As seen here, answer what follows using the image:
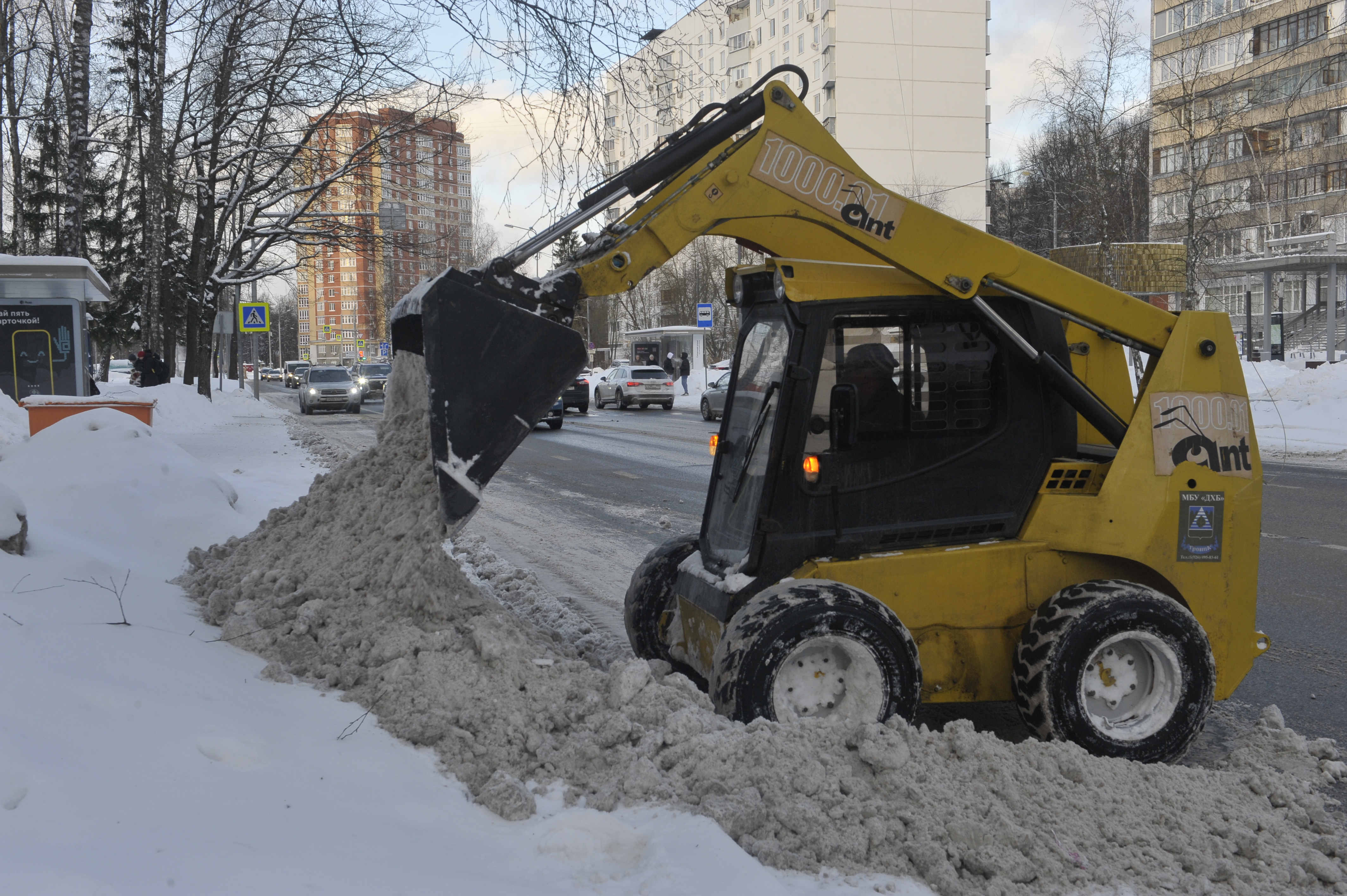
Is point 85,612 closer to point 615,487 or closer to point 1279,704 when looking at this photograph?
point 1279,704

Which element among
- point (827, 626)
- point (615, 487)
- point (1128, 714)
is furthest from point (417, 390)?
point (615, 487)

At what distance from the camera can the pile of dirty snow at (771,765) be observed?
11.2 ft

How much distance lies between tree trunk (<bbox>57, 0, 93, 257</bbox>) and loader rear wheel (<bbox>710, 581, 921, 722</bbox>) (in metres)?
16.7

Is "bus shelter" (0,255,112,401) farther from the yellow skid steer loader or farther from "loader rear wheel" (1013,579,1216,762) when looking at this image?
"loader rear wheel" (1013,579,1216,762)

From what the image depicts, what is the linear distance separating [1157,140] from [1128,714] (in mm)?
46017

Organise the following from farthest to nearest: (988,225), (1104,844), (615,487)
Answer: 1. (988,225)
2. (615,487)
3. (1104,844)

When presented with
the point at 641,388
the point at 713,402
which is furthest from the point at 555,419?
the point at 641,388

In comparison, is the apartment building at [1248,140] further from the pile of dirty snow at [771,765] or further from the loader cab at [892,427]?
the pile of dirty snow at [771,765]

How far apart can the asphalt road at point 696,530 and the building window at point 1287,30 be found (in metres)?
40.6

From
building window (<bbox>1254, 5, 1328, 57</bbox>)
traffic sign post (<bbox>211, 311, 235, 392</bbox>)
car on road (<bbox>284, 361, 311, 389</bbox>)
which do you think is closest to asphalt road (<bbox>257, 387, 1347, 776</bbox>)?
traffic sign post (<bbox>211, 311, 235, 392</bbox>)

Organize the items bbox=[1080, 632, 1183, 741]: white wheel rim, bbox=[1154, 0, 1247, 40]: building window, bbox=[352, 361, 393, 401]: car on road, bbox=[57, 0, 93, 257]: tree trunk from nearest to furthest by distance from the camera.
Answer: bbox=[1080, 632, 1183, 741]: white wheel rim, bbox=[57, 0, 93, 257]: tree trunk, bbox=[1154, 0, 1247, 40]: building window, bbox=[352, 361, 393, 401]: car on road

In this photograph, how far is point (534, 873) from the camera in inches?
122

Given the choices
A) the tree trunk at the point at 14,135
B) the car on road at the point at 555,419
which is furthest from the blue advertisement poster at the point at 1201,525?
the car on road at the point at 555,419

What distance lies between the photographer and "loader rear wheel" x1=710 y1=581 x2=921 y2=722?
13.4ft
